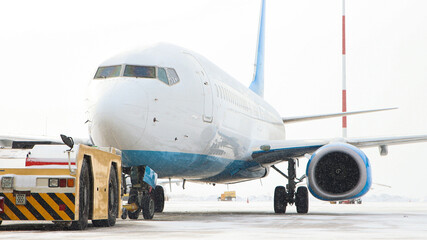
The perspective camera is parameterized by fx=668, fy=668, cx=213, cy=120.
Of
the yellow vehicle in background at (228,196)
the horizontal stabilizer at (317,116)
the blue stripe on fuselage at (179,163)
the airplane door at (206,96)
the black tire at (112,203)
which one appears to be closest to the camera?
the black tire at (112,203)

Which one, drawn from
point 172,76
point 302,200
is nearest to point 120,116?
point 172,76

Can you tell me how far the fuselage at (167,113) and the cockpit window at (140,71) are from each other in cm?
2

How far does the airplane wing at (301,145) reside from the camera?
53.5ft

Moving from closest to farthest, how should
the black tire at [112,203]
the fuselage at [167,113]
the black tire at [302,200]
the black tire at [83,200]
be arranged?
the black tire at [83,200]
the black tire at [112,203]
the fuselage at [167,113]
the black tire at [302,200]

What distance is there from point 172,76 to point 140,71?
67 cm

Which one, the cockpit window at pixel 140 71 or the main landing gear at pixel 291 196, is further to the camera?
the main landing gear at pixel 291 196

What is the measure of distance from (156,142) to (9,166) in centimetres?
351

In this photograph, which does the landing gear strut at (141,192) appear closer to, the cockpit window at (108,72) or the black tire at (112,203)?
the black tire at (112,203)

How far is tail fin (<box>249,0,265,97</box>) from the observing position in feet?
85.6

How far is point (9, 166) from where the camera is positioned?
8734 mm

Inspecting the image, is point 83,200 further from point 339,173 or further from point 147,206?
point 339,173

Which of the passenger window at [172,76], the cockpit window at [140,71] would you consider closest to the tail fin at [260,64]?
the passenger window at [172,76]

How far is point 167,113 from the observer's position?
11.9 m

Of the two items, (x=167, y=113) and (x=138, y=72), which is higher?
(x=138, y=72)
